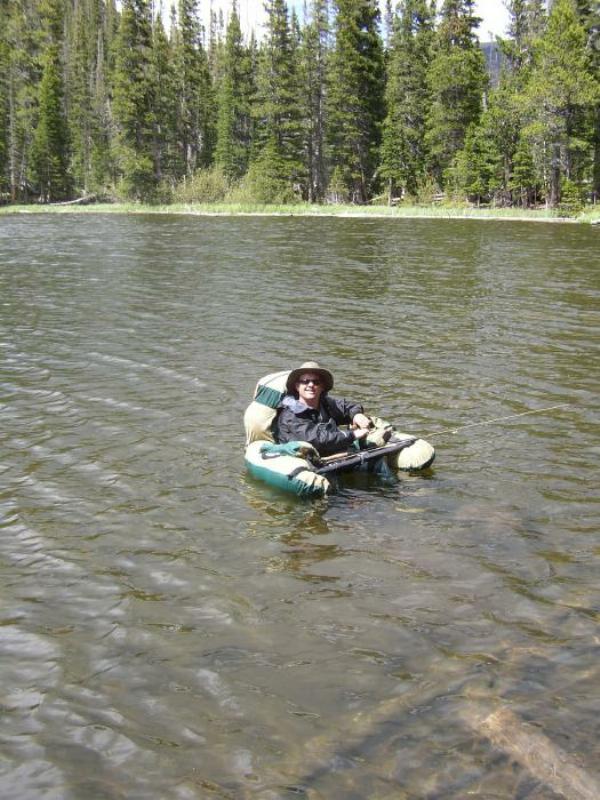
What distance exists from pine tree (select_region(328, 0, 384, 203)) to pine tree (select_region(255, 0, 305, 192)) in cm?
345

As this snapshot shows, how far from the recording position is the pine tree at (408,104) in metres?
60.5

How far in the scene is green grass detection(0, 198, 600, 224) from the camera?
4684cm

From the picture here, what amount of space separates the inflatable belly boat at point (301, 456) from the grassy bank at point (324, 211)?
38565 millimetres

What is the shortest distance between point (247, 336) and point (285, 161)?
5257 centimetres

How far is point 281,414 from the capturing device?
7777mm

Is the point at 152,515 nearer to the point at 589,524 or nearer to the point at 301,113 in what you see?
the point at 589,524

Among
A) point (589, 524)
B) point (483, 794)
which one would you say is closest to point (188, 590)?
point (483, 794)

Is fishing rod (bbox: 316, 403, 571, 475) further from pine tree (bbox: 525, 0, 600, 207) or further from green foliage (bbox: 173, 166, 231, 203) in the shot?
green foliage (bbox: 173, 166, 231, 203)

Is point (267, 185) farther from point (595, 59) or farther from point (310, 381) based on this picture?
point (310, 381)

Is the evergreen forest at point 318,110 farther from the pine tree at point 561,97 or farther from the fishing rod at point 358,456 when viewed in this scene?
the fishing rod at point 358,456

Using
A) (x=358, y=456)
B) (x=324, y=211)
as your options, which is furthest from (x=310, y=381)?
(x=324, y=211)

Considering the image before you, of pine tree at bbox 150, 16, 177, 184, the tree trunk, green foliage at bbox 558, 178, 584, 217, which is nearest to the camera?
green foliage at bbox 558, 178, 584, 217

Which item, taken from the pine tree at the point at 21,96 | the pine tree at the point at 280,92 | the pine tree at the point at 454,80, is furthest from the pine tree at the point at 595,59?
the pine tree at the point at 21,96

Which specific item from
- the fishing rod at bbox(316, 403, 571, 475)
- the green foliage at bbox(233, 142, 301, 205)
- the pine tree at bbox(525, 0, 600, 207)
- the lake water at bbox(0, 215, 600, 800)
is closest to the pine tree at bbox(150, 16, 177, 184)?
the green foliage at bbox(233, 142, 301, 205)
